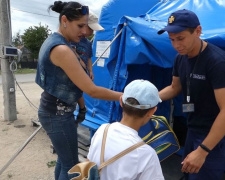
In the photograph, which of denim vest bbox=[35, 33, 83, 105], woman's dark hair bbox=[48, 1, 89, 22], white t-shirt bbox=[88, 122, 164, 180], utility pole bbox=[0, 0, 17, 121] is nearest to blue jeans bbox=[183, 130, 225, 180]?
white t-shirt bbox=[88, 122, 164, 180]

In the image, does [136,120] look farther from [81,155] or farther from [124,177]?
[81,155]

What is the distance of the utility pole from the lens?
564 cm

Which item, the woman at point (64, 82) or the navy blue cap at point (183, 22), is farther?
the woman at point (64, 82)

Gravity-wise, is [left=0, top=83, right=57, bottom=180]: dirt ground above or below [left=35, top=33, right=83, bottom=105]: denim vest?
below

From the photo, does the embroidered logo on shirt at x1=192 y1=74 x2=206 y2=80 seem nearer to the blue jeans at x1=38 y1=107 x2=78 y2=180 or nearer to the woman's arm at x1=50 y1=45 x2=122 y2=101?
the woman's arm at x1=50 y1=45 x2=122 y2=101

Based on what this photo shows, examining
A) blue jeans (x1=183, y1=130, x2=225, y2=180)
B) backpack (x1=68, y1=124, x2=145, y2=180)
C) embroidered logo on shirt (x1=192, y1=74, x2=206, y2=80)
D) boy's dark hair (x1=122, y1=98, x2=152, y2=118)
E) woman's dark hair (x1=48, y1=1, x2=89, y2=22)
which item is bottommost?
blue jeans (x1=183, y1=130, x2=225, y2=180)

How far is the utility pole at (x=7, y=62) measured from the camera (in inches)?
222

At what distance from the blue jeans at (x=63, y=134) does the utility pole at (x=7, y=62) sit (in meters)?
4.31

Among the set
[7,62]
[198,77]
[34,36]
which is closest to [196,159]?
[198,77]

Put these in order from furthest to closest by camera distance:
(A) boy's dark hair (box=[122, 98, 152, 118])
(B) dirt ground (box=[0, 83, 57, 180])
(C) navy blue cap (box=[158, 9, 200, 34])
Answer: (B) dirt ground (box=[0, 83, 57, 180]), (C) navy blue cap (box=[158, 9, 200, 34]), (A) boy's dark hair (box=[122, 98, 152, 118])

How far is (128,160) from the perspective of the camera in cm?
120

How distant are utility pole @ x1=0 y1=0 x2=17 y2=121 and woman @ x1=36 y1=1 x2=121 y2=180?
4236 mm

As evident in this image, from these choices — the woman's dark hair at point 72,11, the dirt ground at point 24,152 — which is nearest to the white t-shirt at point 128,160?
the woman's dark hair at point 72,11

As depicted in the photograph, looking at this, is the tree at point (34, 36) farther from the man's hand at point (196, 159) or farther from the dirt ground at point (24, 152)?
the man's hand at point (196, 159)
